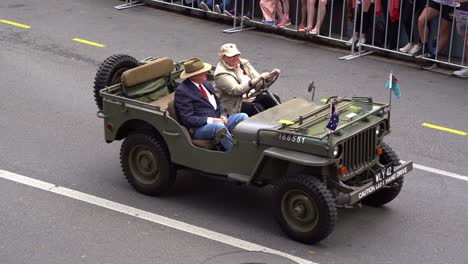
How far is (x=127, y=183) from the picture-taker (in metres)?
10.6

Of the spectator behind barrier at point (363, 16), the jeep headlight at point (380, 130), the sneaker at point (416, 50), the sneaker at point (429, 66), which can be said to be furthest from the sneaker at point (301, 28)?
the jeep headlight at point (380, 130)

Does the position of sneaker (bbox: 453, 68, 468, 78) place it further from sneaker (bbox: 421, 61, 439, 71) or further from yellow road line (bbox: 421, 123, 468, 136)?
yellow road line (bbox: 421, 123, 468, 136)

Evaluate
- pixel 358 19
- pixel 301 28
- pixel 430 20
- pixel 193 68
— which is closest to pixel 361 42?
pixel 358 19

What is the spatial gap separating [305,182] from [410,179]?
232 cm

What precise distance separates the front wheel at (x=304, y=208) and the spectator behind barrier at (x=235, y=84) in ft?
4.80

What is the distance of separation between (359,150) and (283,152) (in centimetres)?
80

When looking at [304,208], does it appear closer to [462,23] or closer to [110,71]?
[110,71]

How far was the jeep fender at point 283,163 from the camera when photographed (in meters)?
8.79

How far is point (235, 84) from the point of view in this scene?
1023 centimetres

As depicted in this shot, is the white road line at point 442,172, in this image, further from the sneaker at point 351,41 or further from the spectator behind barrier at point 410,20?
the sneaker at point 351,41

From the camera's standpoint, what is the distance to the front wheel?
884cm

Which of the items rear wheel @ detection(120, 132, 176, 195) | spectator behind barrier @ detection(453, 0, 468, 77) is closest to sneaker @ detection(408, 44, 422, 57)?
spectator behind barrier @ detection(453, 0, 468, 77)

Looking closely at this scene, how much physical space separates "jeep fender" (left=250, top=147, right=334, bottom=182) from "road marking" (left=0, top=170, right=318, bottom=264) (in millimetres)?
646

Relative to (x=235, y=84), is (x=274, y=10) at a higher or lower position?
lower
